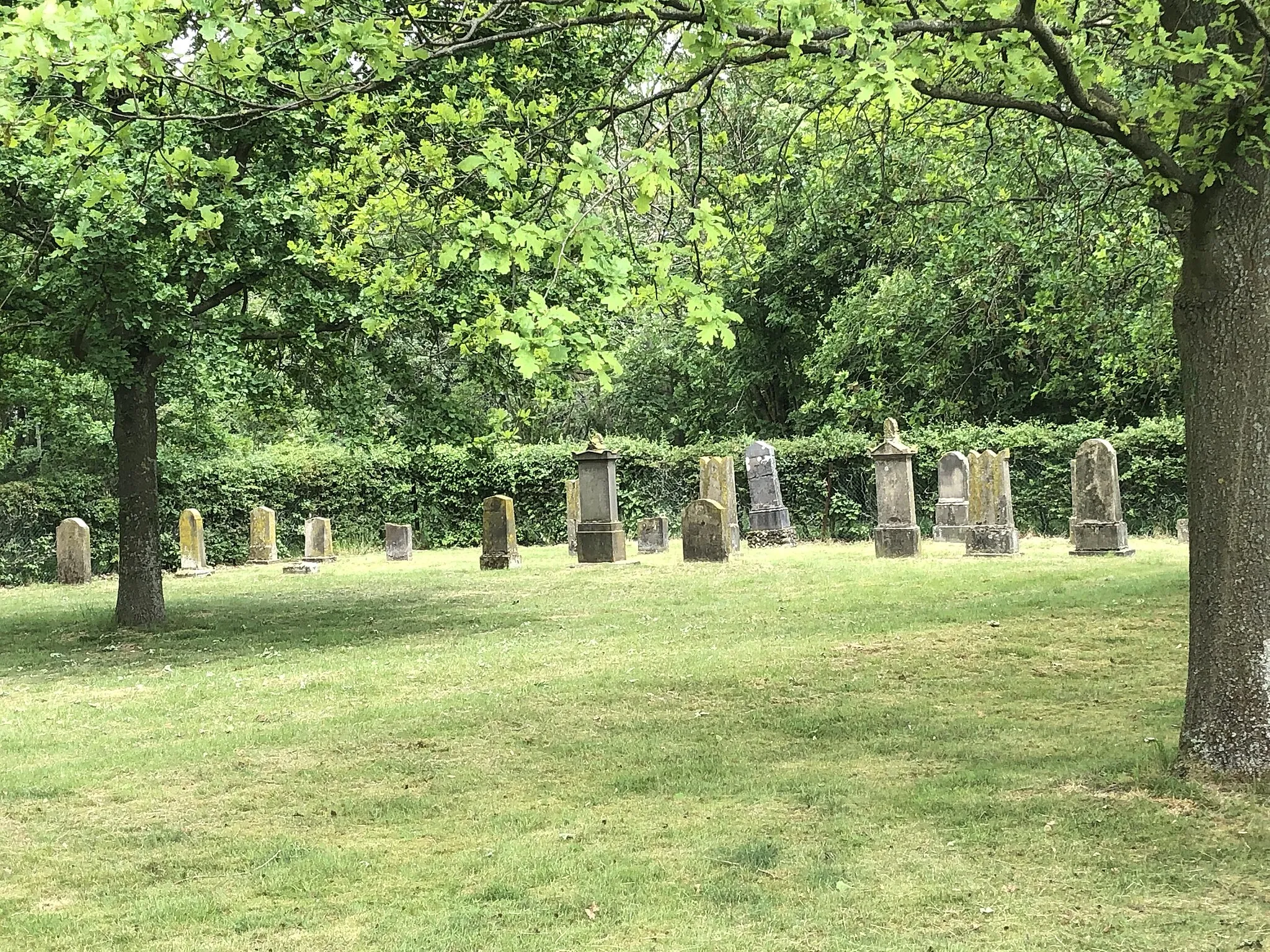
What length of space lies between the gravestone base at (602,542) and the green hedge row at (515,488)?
162 inches

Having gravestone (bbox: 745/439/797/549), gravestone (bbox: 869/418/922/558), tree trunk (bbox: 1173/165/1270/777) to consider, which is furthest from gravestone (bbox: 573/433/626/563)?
tree trunk (bbox: 1173/165/1270/777)

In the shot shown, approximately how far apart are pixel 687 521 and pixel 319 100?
48.6 feet

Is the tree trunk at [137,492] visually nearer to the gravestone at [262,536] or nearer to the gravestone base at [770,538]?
the gravestone at [262,536]

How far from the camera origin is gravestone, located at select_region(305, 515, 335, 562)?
24.1 m

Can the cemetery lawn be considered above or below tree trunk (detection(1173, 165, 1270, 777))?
below

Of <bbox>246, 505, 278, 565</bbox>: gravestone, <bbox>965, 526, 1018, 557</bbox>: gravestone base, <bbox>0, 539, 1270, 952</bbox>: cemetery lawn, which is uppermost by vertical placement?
<bbox>246, 505, 278, 565</bbox>: gravestone

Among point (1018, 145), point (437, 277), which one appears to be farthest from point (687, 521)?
point (437, 277)

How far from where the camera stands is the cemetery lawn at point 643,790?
15.2 ft

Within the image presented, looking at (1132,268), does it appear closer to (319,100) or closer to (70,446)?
(319,100)

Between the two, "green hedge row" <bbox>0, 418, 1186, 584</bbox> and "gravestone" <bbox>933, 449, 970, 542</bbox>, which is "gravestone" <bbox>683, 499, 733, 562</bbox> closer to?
"gravestone" <bbox>933, 449, 970, 542</bbox>

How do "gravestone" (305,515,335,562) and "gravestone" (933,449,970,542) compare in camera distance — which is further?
"gravestone" (305,515,335,562)

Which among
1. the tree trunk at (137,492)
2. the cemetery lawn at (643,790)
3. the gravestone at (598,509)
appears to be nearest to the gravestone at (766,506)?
the gravestone at (598,509)

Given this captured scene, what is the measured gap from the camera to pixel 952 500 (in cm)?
2117

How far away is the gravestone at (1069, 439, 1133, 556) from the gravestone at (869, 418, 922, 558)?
261cm
